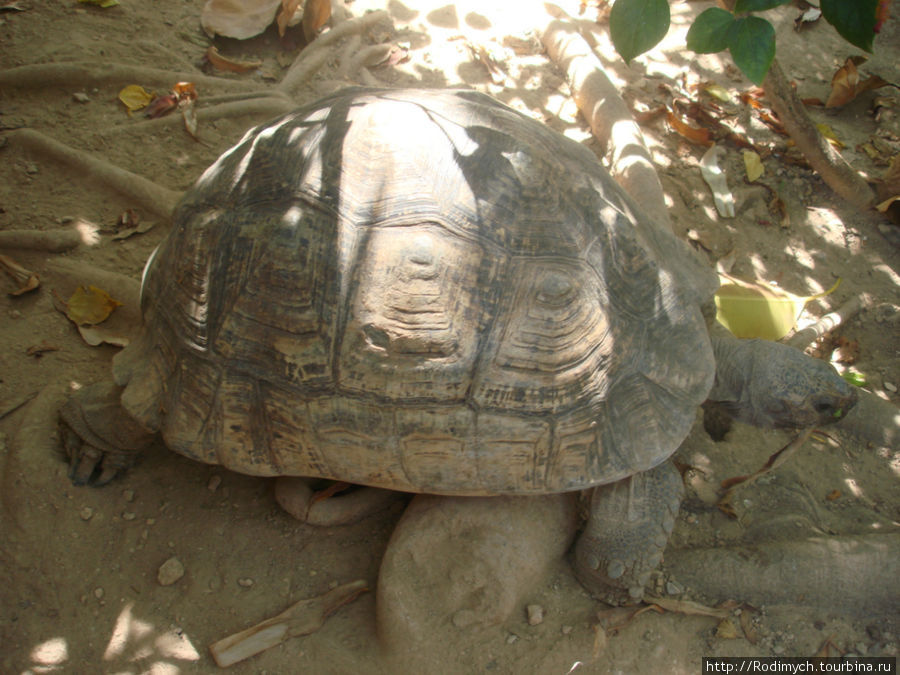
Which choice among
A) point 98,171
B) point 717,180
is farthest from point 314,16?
point 717,180

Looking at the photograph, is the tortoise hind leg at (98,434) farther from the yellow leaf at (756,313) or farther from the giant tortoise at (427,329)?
the yellow leaf at (756,313)

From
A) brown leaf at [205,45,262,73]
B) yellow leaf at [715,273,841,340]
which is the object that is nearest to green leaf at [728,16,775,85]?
yellow leaf at [715,273,841,340]

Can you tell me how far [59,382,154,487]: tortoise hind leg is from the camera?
312 centimetres

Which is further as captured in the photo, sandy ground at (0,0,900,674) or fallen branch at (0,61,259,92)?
fallen branch at (0,61,259,92)

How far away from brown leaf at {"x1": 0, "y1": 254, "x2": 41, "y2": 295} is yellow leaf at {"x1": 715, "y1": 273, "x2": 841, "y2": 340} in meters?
4.06

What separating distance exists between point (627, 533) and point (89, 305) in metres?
3.14

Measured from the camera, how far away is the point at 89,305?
3.71m

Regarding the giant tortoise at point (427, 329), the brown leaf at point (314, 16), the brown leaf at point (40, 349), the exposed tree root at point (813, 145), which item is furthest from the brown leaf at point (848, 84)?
the brown leaf at point (40, 349)

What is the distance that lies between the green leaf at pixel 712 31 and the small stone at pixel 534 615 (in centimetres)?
230

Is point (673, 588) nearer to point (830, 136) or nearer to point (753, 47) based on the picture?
point (753, 47)

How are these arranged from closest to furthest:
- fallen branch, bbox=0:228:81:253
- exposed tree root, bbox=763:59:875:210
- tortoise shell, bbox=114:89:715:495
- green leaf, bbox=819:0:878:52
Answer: green leaf, bbox=819:0:878:52 < tortoise shell, bbox=114:89:715:495 < fallen branch, bbox=0:228:81:253 < exposed tree root, bbox=763:59:875:210

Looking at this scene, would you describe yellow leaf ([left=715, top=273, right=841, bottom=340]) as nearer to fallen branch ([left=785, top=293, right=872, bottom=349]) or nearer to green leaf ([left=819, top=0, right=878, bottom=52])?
fallen branch ([left=785, top=293, right=872, bottom=349])

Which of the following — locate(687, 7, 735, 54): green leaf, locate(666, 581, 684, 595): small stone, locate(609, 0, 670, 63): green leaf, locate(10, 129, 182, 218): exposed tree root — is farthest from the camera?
locate(10, 129, 182, 218): exposed tree root

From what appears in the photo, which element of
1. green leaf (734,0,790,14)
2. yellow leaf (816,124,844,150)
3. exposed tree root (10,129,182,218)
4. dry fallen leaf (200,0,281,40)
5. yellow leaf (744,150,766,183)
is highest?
green leaf (734,0,790,14)
